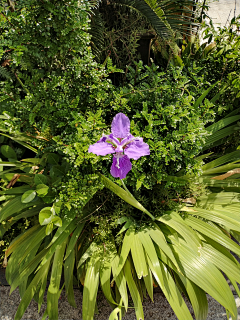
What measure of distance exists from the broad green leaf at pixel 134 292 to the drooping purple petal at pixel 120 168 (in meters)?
0.70

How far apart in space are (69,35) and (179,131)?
2.85 feet

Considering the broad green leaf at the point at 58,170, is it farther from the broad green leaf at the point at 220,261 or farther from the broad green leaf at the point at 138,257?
the broad green leaf at the point at 220,261

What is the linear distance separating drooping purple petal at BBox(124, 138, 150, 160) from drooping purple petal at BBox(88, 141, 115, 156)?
7 centimetres

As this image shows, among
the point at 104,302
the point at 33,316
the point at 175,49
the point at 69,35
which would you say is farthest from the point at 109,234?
the point at 175,49

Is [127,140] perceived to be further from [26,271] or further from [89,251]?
[26,271]

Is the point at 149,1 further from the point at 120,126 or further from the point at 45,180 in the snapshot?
the point at 45,180

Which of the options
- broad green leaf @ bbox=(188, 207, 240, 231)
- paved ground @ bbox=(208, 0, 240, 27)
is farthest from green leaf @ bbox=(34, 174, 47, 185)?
paved ground @ bbox=(208, 0, 240, 27)

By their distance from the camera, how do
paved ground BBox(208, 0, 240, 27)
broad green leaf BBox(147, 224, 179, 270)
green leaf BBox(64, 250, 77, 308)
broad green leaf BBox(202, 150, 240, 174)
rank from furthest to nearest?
paved ground BBox(208, 0, 240, 27), broad green leaf BBox(202, 150, 240, 174), green leaf BBox(64, 250, 77, 308), broad green leaf BBox(147, 224, 179, 270)

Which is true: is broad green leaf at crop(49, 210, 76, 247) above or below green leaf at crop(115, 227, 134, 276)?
above

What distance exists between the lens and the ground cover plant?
4.31 feet

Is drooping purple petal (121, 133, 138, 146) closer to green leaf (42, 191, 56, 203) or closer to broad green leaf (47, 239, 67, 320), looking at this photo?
green leaf (42, 191, 56, 203)

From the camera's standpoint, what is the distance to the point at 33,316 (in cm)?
157

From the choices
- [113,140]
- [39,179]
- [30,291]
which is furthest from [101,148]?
[30,291]

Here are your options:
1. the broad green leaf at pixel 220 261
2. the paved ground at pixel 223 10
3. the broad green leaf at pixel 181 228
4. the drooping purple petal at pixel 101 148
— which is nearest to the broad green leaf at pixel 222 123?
the broad green leaf at pixel 181 228
